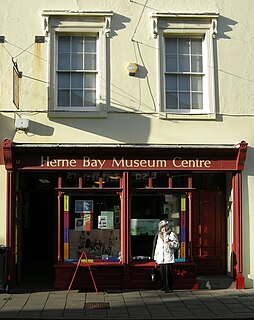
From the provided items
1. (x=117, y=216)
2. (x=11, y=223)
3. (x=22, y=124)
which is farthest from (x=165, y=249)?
(x=22, y=124)

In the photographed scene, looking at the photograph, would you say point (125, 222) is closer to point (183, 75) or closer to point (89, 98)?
point (89, 98)

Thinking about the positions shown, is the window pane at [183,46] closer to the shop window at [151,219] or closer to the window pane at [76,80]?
the window pane at [76,80]

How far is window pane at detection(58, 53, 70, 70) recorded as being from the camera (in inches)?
512

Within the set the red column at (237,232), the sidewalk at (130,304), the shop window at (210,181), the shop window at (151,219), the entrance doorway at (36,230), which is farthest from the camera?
the shop window at (210,181)

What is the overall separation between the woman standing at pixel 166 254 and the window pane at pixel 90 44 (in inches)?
182

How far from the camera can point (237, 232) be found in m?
12.8

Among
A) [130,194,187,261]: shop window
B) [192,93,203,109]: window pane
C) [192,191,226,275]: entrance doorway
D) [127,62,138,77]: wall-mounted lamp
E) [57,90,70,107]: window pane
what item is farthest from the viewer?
[192,191,226,275]: entrance doorway

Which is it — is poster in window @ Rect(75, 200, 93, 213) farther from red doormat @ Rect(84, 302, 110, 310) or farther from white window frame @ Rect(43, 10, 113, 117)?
red doormat @ Rect(84, 302, 110, 310)

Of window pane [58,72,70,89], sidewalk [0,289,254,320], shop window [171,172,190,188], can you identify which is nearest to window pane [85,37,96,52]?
window pane [58,72,70,89]

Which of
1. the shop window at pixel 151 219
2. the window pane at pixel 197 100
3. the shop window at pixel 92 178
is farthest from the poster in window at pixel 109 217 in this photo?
the window pane at pixel 197 100

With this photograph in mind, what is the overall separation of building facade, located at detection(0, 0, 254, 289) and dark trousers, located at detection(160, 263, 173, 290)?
1.47 feet

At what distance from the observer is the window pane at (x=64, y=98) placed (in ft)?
42.5

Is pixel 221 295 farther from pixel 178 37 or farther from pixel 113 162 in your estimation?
pixel 178 37

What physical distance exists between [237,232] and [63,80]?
18.2ft
